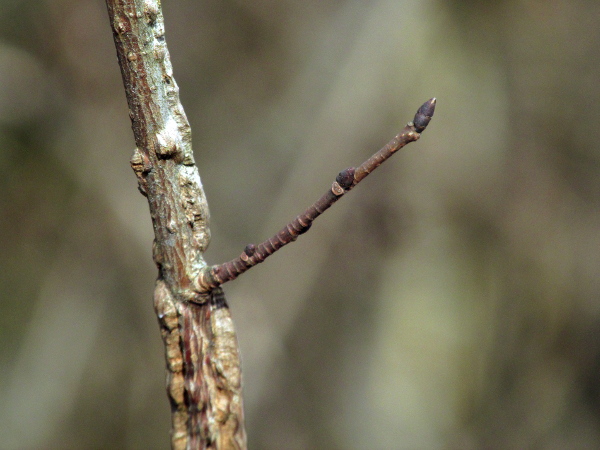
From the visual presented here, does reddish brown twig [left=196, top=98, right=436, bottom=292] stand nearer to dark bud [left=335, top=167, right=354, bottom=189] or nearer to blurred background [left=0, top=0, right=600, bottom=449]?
dark bud [left=335, top=167, right=354, bottom=189]

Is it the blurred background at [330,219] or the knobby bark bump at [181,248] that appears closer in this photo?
the knobby bark bump at [181,248]

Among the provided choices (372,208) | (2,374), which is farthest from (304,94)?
(2,374)

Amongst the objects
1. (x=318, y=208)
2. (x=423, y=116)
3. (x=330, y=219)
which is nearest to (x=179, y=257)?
(x=318, y=208)

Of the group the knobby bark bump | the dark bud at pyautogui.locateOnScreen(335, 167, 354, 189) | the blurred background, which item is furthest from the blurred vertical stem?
the blurred background

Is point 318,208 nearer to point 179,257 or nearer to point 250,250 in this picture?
point 250,250

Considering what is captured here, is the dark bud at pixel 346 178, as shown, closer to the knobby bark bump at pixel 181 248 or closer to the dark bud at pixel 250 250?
the knobby bark bump at pixel 181 248

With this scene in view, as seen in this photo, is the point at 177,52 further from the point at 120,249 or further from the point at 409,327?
the point at 409,327

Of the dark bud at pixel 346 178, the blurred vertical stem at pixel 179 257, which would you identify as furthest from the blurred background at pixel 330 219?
the dark bud at pixel 346 178
